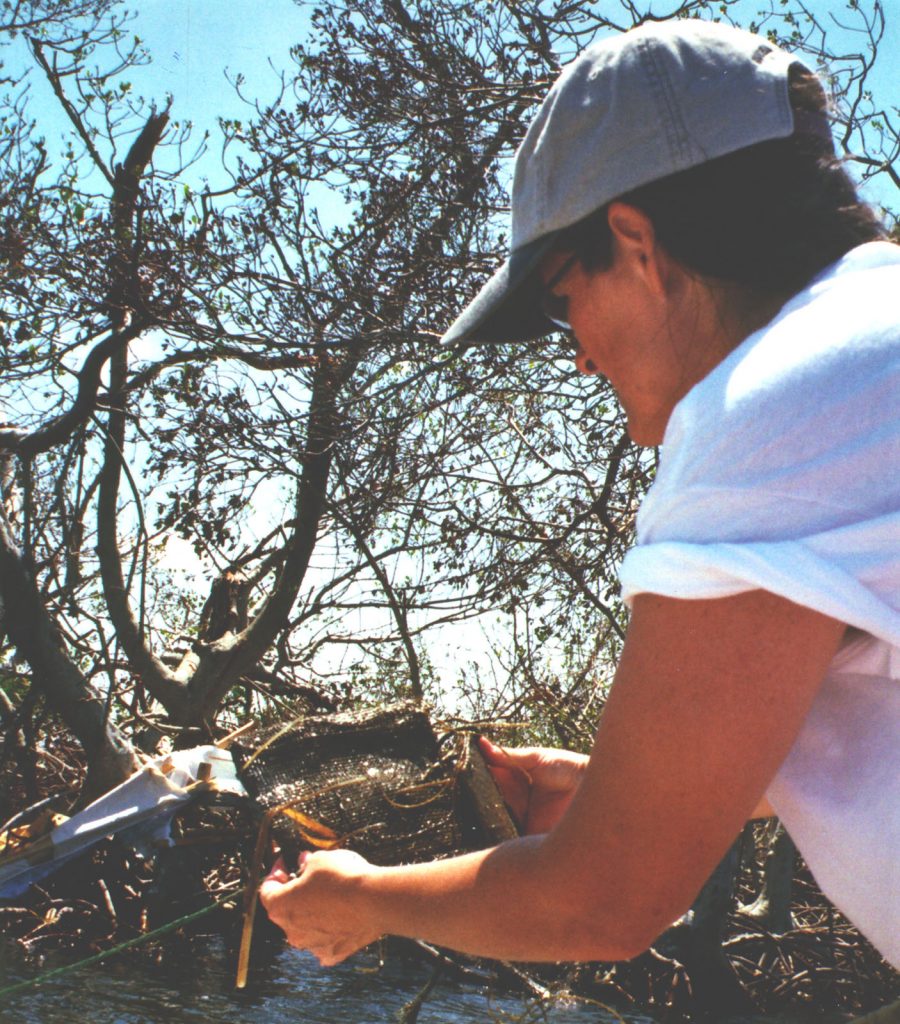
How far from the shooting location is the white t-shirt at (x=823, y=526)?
86 centimetres

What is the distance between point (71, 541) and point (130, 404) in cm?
145

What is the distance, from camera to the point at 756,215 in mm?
1070

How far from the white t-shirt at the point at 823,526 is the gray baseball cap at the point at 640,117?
0.68 ft

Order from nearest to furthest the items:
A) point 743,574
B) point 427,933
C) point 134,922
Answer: point 743,574 < point 427,933 < point 134,922

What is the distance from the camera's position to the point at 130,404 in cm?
732

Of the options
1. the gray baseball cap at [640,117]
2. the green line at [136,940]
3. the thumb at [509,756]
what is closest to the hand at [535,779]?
the thumb at [509,756]

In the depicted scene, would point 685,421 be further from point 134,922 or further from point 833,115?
point 134,922

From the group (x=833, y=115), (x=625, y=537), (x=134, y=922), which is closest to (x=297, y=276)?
(x=625, y=537)

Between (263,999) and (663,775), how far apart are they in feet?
18.3

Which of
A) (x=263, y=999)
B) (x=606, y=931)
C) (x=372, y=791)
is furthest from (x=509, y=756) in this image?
(x=263, y=999)

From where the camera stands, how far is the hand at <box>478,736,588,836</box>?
5.84ft

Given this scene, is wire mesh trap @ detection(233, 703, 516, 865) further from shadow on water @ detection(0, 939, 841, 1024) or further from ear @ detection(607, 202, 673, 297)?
shadow on water @ detection(0, 939, 841, 1024)

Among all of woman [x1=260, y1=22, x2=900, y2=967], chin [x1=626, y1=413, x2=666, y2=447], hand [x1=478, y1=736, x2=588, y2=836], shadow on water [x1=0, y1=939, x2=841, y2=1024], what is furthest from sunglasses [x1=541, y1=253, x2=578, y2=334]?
shadow on water [x1=0, y1=939, x2=841, y2=1024]

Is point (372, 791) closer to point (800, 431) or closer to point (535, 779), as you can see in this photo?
point (535, 779)
